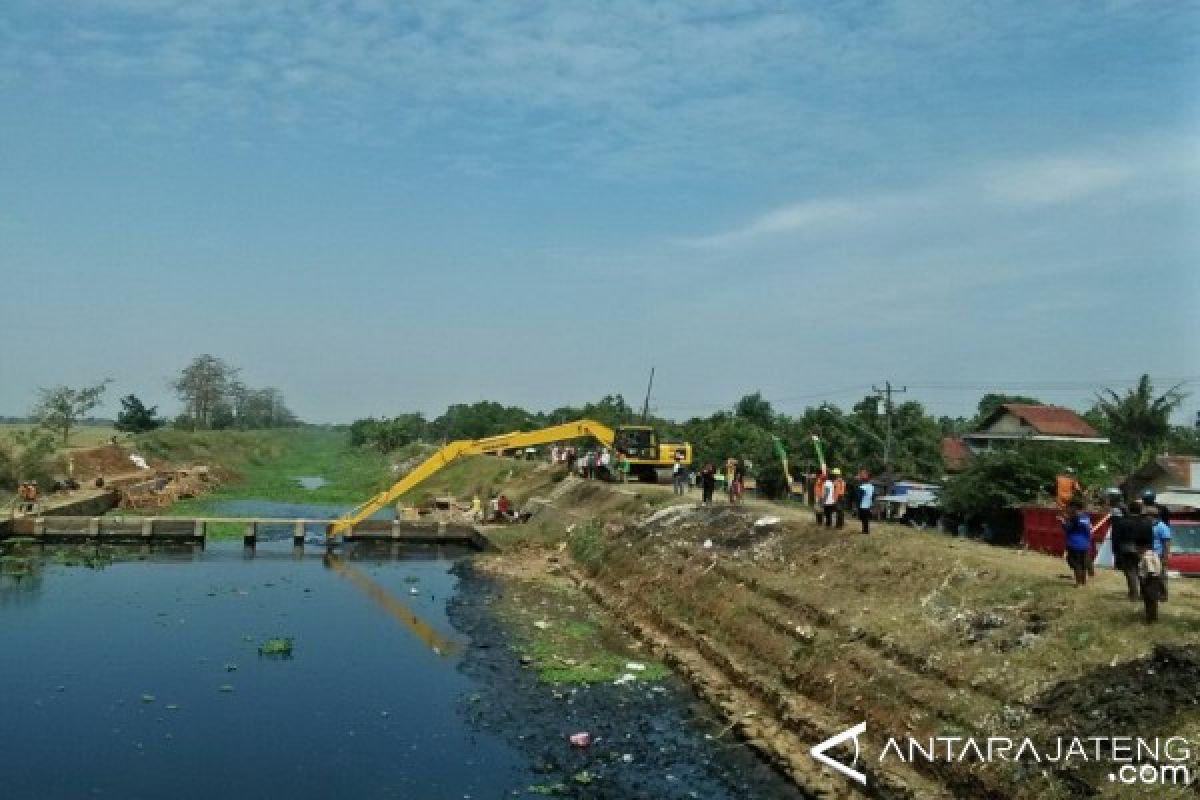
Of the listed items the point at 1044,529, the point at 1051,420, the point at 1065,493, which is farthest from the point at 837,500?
the point at 1051,420

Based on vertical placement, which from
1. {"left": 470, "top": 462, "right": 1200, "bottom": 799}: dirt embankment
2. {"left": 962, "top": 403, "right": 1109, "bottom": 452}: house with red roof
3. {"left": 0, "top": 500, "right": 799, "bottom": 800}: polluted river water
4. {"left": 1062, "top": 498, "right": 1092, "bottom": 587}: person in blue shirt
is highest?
{"left": 962, "top": 403, "right": 1109, "bottom": 452}: house with red roof

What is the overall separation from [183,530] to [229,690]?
25.3 meters

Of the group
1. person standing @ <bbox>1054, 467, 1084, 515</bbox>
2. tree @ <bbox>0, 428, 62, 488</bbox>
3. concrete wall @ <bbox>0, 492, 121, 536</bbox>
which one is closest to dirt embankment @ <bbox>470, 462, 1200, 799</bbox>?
person standing @ <bbox>1054, 467, 1084, 515</bbox>

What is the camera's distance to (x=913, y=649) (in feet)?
58.5

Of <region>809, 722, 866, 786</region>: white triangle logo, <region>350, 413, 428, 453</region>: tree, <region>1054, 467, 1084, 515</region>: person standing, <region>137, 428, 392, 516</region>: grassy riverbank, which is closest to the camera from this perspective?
<region>809, 722, 866, 786</region>: white triangle logo

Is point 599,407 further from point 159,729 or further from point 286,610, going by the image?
point 159,729

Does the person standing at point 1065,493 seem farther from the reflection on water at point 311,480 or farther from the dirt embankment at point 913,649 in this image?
the reflection on water at point 311,480

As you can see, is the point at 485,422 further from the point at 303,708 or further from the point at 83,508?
the point at 303,708

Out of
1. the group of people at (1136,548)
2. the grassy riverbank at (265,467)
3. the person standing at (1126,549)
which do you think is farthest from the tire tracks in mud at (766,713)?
the grassy riverbank at (265,467)

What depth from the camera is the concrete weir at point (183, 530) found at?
42.6 metres

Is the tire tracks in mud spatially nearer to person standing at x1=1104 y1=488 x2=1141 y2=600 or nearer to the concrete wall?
person standing at x1=1104 y1=488 x2=1141 y2=600

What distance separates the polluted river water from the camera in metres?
16.3

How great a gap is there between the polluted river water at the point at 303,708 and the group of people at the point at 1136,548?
6.56 metres

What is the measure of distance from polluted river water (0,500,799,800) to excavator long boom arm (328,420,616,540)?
14559 mm
